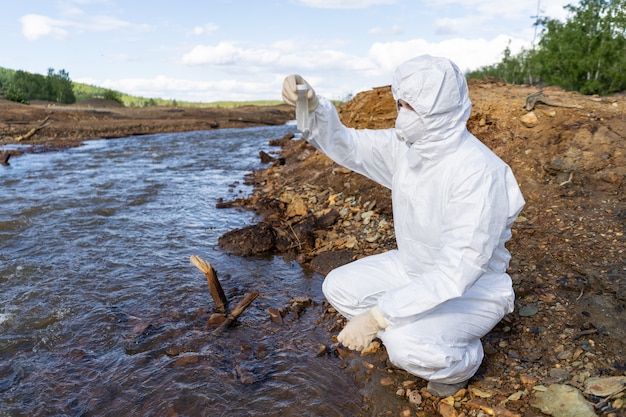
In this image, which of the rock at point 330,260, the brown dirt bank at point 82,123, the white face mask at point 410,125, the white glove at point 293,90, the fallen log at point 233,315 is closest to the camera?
the white face mask at point 410,125

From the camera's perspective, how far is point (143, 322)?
13.1ft

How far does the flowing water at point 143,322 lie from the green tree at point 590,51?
12.5m

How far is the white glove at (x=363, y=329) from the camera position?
8.48 ft

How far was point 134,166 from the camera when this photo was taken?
12.8 metres

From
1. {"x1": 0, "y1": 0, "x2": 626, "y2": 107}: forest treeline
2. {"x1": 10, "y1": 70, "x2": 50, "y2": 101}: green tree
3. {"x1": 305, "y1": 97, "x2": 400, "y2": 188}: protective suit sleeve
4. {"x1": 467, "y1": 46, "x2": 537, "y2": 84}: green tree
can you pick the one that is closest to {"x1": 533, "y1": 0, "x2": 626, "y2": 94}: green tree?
{"x1": 0, "y1": 0, "x2": 626, "y2": 107}: forest treeline

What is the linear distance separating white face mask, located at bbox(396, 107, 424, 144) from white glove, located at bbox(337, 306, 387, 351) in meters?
0.99

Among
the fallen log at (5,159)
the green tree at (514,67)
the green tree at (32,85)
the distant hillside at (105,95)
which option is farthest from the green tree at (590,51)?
the green tree at (32,85)

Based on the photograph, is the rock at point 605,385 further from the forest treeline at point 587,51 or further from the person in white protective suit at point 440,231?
the forest treeline at point 587,51

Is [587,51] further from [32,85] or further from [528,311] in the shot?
[32,85]

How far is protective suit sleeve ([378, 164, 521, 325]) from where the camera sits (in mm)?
2338

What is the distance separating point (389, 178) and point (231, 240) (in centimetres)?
304

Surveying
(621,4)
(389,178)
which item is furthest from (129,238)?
(621,4)

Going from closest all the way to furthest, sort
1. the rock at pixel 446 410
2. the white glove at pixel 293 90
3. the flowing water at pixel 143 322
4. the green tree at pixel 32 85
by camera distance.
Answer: the rock at pixel 446 410
the white glove at pixel 293 90
the flowing water at pixel 143 322
the green tree at pixel 32 85

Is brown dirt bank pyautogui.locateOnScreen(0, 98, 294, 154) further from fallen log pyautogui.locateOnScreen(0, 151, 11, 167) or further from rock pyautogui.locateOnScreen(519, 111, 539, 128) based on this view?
rock pyautogui.locateOnScreen(519, 111, 539, 128)
